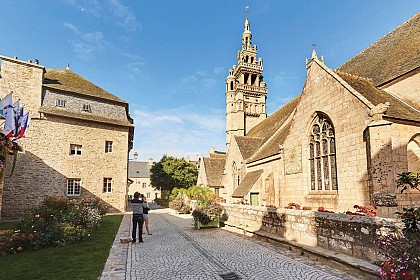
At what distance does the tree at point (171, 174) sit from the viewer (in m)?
40.6

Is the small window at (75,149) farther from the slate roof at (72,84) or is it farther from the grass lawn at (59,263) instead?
the grass lawn at (59,263)

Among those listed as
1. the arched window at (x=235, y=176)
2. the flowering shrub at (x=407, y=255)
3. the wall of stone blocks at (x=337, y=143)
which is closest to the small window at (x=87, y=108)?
the arched window at (x=235, y=176)

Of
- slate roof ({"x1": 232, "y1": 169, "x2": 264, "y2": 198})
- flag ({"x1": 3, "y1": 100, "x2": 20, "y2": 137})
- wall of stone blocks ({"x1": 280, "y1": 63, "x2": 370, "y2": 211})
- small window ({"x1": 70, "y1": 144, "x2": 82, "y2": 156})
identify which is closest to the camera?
flag ({"x1": 3, "y1": 100, "x2": 20, "y2": 137})

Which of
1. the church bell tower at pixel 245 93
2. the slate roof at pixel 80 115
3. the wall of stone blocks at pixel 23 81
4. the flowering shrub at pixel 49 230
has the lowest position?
the flowering shrub at pixel 49 230

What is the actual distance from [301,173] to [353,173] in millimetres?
3165

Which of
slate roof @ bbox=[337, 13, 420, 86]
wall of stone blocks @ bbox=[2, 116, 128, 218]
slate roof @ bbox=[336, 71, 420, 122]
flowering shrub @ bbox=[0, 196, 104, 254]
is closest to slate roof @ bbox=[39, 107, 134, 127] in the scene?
wall of stone blocks @ bbox=[2, 116, 128, 218]

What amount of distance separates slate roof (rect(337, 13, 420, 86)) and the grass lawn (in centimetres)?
1498

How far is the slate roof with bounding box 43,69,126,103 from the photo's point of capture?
76.5 feet

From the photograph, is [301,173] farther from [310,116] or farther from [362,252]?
[362,252]

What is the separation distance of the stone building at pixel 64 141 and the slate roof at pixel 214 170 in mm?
10205

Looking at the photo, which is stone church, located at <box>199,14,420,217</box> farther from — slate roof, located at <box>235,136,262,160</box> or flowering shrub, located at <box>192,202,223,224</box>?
flowering shrub, located at <box>192,202,223,224</box>

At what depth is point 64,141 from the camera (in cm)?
2225

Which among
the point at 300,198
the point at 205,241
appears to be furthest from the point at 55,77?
the point at 300,198

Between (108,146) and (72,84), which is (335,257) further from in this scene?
(72,84)
